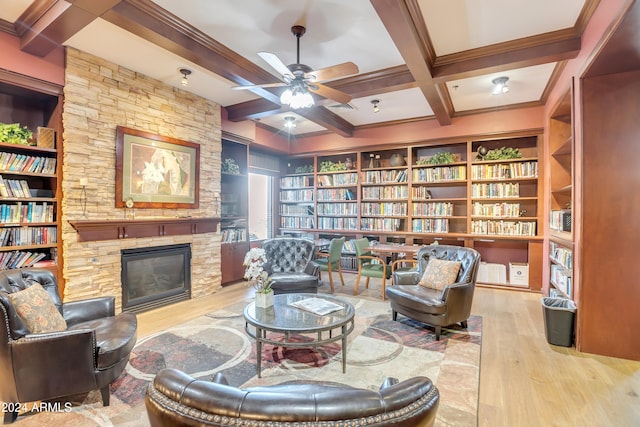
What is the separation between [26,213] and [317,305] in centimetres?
311

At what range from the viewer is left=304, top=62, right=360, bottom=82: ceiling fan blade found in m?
2.62

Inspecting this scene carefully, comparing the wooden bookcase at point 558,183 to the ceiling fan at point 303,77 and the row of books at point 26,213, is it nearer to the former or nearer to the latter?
the ceiling fan at point 303,77

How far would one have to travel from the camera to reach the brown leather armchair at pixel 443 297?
3131 mm

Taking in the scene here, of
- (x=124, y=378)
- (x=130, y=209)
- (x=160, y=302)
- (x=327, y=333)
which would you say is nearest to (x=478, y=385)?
(x=327, y=333)

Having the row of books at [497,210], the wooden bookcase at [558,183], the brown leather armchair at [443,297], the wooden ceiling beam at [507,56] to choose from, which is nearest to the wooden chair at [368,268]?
the brown leather armchair at [443,297]

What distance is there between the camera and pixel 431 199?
18.7 ft

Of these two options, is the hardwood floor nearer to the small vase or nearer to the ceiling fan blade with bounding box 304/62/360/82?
the small vase

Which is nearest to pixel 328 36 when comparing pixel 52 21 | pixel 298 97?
pixel 298 97

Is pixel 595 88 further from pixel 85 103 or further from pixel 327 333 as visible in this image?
pixel 85 103

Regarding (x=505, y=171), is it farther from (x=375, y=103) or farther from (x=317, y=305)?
(x=317, y=305)

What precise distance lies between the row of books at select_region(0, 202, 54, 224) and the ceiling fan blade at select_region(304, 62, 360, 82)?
3.07 meters

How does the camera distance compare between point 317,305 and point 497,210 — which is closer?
point 317,305

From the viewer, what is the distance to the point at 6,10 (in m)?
2.69

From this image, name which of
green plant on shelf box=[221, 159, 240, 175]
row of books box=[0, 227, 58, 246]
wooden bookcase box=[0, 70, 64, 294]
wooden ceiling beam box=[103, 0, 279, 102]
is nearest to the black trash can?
wooden ceiling beam box=[103, 0, 279, 102]
